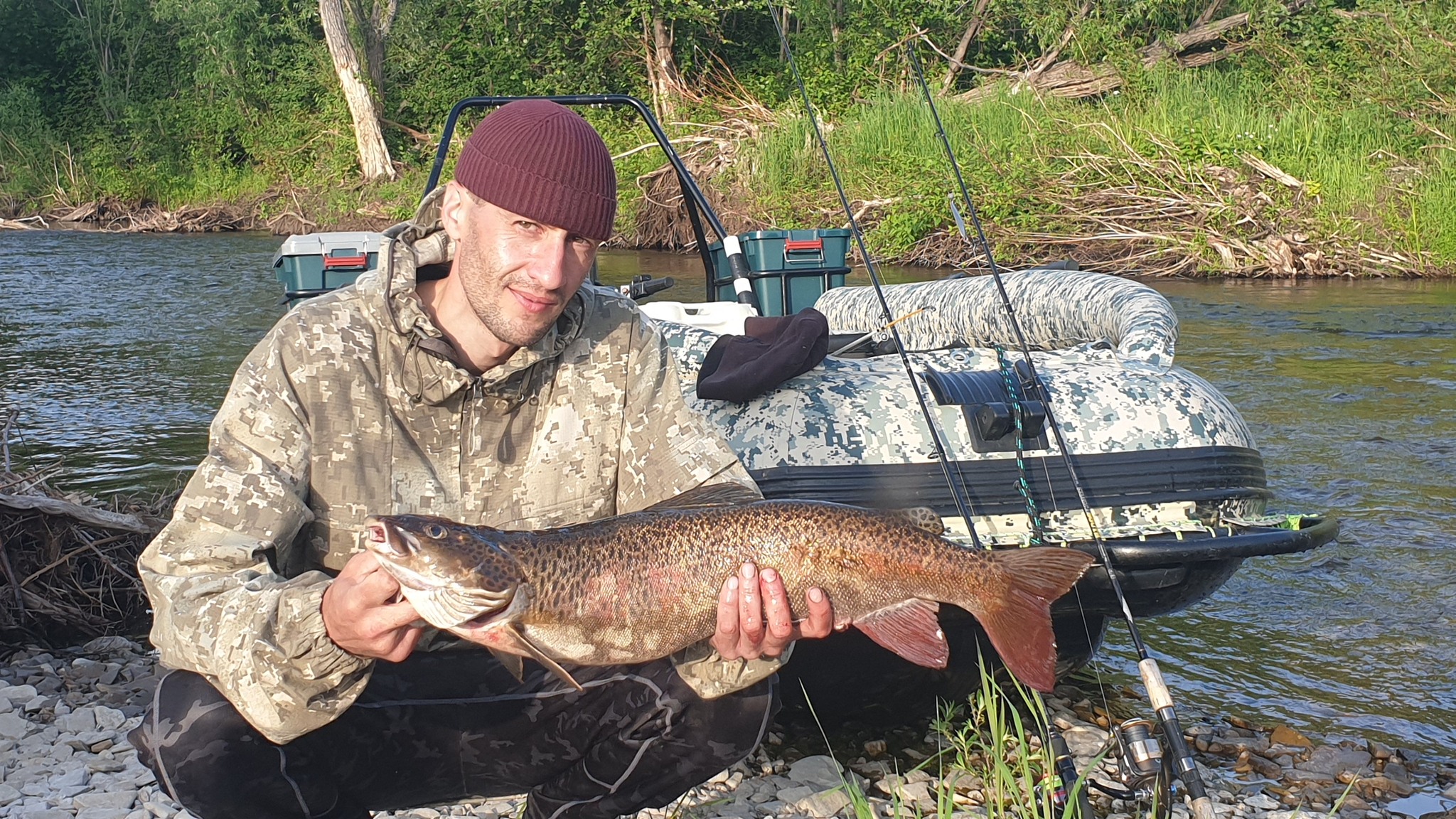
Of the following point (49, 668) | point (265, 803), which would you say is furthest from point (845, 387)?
point (49, 668)

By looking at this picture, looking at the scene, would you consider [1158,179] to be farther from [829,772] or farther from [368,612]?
[368,612]

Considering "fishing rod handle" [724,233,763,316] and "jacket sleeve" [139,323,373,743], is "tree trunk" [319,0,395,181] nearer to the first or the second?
"fishing rod handle" [724,233,763,316]

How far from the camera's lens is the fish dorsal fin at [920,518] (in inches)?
118

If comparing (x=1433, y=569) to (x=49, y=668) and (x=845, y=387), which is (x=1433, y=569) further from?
(x=49, y=668)

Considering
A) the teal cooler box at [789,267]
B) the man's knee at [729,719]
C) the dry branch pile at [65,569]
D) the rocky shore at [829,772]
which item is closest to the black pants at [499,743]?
the man's knee at [729,719]

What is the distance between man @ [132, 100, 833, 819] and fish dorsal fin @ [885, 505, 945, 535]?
0.87 ft

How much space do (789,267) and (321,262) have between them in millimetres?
2715

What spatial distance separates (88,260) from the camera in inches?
755

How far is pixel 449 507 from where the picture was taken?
3264 mm

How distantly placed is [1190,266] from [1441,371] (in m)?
5.70

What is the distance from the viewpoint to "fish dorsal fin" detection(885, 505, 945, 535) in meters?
2.99

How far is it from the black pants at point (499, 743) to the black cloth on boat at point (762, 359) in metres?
1.19

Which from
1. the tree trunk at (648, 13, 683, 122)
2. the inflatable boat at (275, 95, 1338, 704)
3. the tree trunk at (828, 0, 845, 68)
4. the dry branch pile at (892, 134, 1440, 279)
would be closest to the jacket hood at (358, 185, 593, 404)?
the inflatable boat at (275, 95, 1338, 704)

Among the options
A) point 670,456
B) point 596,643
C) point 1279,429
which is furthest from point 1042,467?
point 1279,429
